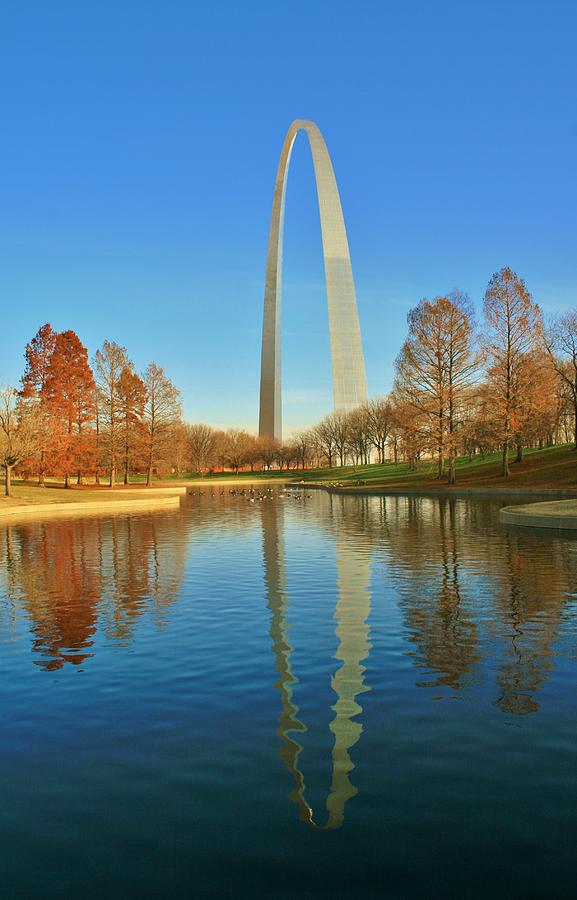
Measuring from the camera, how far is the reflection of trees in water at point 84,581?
36.8ft

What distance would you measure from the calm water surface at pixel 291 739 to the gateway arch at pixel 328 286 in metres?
78.3

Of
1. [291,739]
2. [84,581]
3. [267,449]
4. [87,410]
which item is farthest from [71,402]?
[291,739]

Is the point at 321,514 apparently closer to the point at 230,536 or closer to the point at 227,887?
the point at 230,536

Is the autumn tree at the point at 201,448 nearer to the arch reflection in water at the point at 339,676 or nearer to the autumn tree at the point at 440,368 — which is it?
the autumn tree at the point at 440,368

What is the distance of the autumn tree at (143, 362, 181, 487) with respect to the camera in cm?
7157

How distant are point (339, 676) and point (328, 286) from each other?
84513 millimetres

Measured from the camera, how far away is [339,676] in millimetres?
8594

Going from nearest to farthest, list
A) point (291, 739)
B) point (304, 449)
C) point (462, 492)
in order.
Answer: point (291, 739)
point (462, 492)
point (304, 449)

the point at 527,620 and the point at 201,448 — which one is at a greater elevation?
the point at 201,448

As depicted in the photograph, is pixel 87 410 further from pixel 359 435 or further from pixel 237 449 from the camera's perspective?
pixel 237 449

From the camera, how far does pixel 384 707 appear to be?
292 inches

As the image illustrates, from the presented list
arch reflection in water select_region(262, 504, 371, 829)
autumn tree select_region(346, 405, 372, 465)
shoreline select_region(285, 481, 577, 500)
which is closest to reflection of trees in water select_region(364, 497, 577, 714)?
arch reflection in water select_region(262, 504, 371, 829)

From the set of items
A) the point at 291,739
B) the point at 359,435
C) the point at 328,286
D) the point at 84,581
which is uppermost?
the point at 328,286

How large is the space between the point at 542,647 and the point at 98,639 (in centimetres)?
627
